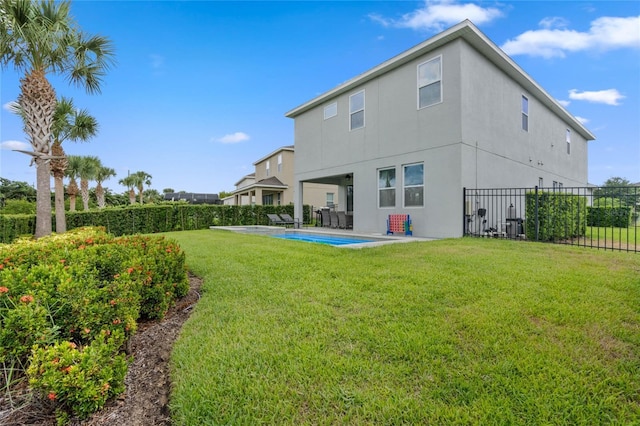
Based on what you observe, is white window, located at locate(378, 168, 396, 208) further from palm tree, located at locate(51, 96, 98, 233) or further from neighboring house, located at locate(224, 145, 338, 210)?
neighboring house, located at locate(224, 145, 338, 210)

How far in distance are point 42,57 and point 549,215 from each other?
49.6 ft

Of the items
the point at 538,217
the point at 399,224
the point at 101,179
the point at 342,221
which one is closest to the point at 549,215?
the point at 538,217

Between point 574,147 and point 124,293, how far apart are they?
23.7 meters

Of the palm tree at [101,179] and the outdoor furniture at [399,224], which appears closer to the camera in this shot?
the outdoor furniture at [399,224]

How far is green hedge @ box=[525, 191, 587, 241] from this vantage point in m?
8.66

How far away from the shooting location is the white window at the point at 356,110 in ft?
41.4

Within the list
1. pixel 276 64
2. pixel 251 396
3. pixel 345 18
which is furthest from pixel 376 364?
pixel 276 64

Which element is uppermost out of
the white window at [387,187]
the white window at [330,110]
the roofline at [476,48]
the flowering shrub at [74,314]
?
the roofline at [476,48]

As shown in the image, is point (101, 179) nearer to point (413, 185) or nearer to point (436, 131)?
point (413, 185)

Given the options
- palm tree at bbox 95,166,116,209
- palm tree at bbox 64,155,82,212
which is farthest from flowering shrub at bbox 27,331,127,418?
palm tree at bbox 95,166,116,209

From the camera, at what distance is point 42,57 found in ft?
27.4

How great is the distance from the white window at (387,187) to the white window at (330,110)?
4.05 m

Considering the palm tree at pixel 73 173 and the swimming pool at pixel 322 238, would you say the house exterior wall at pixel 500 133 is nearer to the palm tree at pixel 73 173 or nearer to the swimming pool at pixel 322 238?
the swimming pool at pixel 322 238

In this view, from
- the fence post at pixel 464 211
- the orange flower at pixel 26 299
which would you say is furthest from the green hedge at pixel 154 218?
the orange flower at pixel 26 299
